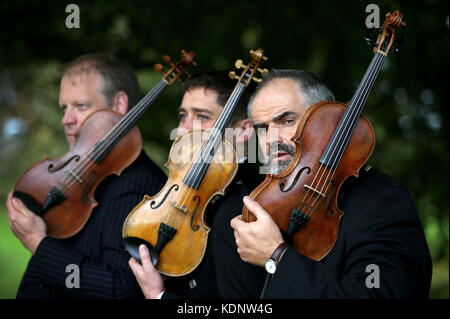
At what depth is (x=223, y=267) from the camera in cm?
201

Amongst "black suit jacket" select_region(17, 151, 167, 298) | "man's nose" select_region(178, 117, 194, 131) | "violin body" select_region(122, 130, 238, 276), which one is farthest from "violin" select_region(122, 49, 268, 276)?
"man's nose" select_region(178, 117, 194, 131)

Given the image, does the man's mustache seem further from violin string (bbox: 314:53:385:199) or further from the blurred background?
the blurred background

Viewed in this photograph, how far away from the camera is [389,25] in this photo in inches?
79.4

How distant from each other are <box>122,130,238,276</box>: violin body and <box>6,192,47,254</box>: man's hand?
1.83ft

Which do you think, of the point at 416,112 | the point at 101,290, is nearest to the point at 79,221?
the point at 101,290

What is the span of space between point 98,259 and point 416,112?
3.05 m

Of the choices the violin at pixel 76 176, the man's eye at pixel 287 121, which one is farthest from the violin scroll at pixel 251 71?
the violin at pixel 76 176

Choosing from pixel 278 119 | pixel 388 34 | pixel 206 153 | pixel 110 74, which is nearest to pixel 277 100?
pixel 278 119

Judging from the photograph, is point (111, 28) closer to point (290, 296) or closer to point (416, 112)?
point (416, 112)

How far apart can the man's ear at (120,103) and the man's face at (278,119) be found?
43.4 inches

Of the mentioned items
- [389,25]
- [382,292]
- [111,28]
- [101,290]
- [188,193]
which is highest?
[111,28]

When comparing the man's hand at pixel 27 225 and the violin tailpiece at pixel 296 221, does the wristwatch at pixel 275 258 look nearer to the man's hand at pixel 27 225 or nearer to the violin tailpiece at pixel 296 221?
the violin tailpiece at pixel 296 221

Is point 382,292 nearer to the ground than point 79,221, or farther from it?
nearer to the ground

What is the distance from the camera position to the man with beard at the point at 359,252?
62.6 inches
